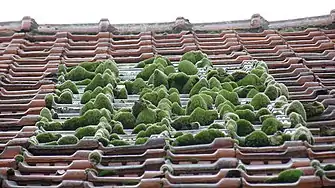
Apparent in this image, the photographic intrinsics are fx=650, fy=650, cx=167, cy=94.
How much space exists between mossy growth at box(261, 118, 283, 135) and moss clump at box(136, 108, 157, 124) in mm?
777

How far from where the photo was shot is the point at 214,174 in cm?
363

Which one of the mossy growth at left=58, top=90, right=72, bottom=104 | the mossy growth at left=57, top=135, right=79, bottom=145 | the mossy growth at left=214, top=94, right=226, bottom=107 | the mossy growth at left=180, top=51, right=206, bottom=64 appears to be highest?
the mossy growth at left=180, top=51, right=206, bottom=64

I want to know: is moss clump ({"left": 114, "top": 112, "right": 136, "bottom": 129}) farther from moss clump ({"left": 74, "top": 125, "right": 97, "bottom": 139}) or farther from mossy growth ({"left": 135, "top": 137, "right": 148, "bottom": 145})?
mossy growth ({"left": 135, "top": 137, "right": 148, "bottom": 145})

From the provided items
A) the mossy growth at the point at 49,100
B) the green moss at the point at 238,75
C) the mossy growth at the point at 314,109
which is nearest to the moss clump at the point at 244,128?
the mossy growth at the point at 314,109

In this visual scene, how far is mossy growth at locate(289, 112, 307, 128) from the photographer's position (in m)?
4.25

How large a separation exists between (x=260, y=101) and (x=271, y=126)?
0.54 m

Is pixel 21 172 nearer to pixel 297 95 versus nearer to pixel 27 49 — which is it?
pixel 297 95

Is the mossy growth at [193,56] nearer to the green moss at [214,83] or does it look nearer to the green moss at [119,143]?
the green moss at [214,83]

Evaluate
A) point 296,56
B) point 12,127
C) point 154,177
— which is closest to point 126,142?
point 154,177

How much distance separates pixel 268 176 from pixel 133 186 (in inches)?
28.8

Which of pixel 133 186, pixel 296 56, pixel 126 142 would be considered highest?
pixel 296 56

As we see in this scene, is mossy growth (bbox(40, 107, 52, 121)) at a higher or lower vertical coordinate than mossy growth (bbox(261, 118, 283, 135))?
higher

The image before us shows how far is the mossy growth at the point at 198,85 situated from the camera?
510 centimetres

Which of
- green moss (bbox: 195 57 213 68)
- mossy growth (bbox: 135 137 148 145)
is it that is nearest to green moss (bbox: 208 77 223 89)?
green moss (bbox: 195 57 213 68)
